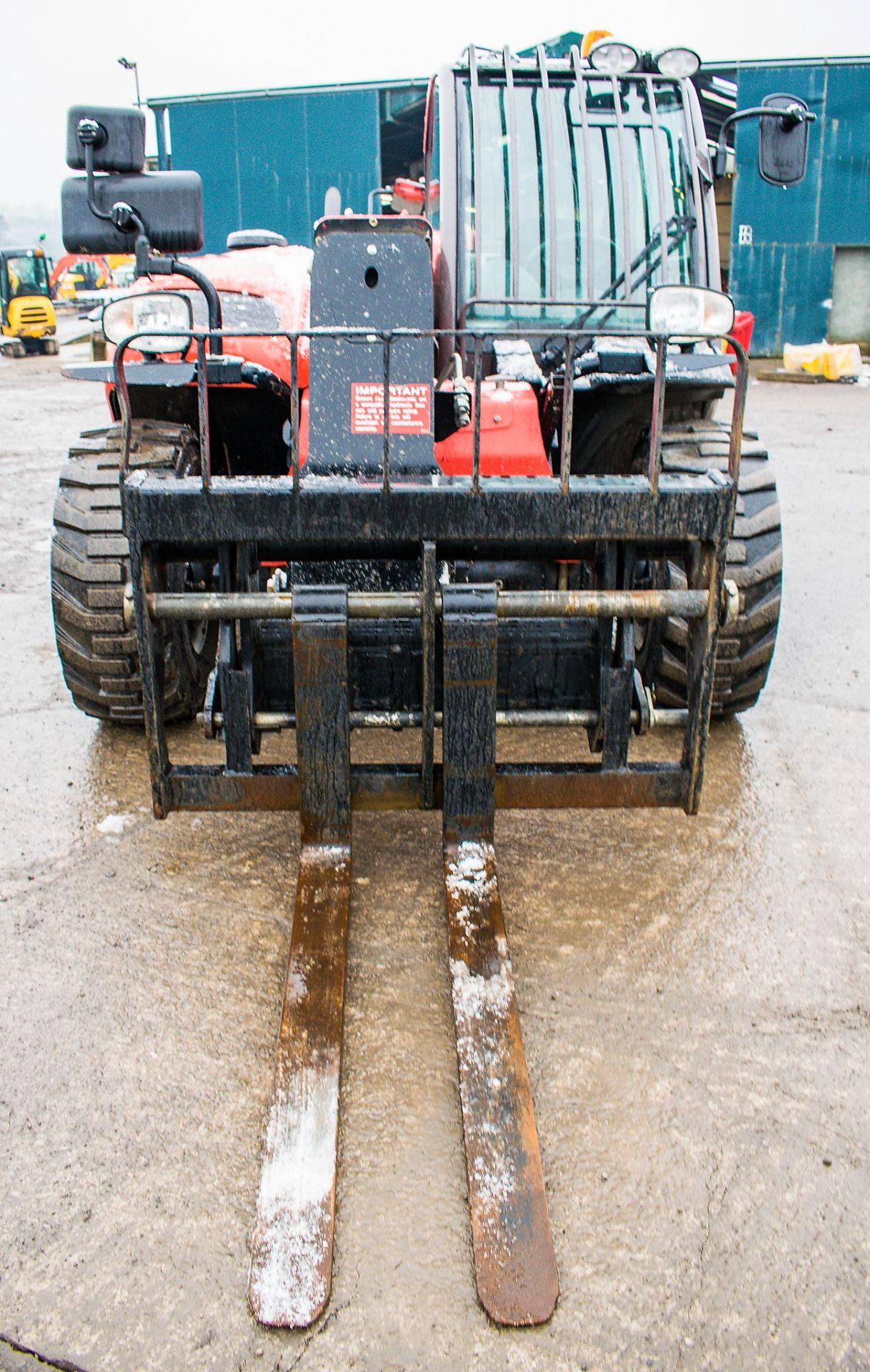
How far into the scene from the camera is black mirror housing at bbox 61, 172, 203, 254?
3449mm

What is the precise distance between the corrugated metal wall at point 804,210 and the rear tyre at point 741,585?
58.4 feet

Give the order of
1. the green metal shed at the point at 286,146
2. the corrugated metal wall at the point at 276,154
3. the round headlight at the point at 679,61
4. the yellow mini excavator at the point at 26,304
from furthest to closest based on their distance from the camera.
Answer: the yellow mini excavator at the point at 26,304 < the corrugated metal wall at the point at 276,154 < the green metal shed at the point at 286,146 < the round headlight at the point at 679,61

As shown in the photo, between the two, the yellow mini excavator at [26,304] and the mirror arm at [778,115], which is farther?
the yellow mini excavator at [26,304]

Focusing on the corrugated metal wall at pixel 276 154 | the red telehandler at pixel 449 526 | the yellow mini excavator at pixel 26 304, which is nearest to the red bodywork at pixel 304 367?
the red telehandler at pixel 449 526

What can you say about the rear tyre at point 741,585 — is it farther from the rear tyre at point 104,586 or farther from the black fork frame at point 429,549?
the rear tyre at point 104,586

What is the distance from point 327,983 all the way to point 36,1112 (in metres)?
0.71

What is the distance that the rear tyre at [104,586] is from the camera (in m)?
3.87

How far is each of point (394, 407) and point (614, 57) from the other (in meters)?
2.35

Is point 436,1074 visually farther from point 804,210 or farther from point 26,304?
point 26,304

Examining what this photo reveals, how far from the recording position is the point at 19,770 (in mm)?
4031

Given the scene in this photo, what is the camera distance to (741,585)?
386cm

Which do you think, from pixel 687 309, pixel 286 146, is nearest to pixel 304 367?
pixel 687 309

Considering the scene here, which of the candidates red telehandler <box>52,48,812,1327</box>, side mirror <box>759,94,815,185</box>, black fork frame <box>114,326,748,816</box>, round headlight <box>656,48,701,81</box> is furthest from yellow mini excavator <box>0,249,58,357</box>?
black fork frame <box>114,326,748,816</box>

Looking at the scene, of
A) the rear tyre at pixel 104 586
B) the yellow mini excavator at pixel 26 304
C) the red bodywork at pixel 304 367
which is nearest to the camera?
the red bodywork at pixel 304 367
